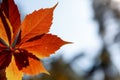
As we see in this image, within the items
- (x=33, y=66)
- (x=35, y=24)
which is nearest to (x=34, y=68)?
(x=33, y=66)

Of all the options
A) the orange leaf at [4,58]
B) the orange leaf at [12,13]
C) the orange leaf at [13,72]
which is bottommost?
the orange leaf at [13,72]

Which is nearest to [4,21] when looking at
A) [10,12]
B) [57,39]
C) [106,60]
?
[10,12]

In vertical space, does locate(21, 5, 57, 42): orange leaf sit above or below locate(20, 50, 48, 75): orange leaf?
above

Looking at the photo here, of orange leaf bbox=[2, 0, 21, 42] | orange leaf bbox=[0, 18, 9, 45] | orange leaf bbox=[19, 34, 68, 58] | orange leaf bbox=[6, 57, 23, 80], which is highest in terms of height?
orange leaf bbox=[2, 0, 21, 42]

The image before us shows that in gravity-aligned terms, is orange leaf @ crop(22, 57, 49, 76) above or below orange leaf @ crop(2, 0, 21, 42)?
below

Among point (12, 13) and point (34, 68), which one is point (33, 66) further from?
point (12, 13)

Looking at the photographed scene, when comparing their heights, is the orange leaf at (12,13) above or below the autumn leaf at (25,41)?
above

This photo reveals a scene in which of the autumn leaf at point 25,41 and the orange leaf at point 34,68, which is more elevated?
the autumn leaf at point 25,41
